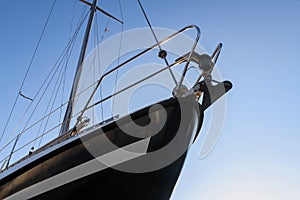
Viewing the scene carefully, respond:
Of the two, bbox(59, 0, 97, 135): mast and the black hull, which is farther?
bbox(59, 0, 97, 135): mast

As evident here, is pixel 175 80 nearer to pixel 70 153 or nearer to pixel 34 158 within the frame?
pixel 70 153

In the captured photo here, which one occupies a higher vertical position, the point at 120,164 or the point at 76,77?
the point at 76,77

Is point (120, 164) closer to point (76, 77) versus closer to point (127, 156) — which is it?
point (127, 156)

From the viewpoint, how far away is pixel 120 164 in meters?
3.04

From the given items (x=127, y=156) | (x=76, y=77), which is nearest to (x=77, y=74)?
(x=76, y=77)

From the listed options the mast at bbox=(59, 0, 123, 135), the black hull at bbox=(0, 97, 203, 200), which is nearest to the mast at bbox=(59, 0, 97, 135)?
the mast at bbox=(59, 0, 123, 135)

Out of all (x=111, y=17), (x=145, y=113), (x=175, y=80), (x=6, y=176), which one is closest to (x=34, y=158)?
(x=6, y=176)

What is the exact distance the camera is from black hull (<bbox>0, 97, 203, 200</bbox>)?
120 inches

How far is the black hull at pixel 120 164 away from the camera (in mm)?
3041

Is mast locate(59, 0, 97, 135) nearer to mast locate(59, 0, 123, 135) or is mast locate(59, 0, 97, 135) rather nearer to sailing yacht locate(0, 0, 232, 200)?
mast locate(59, 0, 123, 135)

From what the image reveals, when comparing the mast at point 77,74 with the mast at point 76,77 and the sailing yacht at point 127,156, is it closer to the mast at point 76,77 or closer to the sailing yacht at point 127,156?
the mast at point 76,77

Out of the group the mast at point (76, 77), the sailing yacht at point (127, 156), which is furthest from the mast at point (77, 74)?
the sailing yacht at point (127, 156)

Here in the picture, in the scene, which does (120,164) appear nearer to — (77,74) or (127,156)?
(127,156)

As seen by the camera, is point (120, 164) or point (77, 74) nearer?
point (120, 164)
